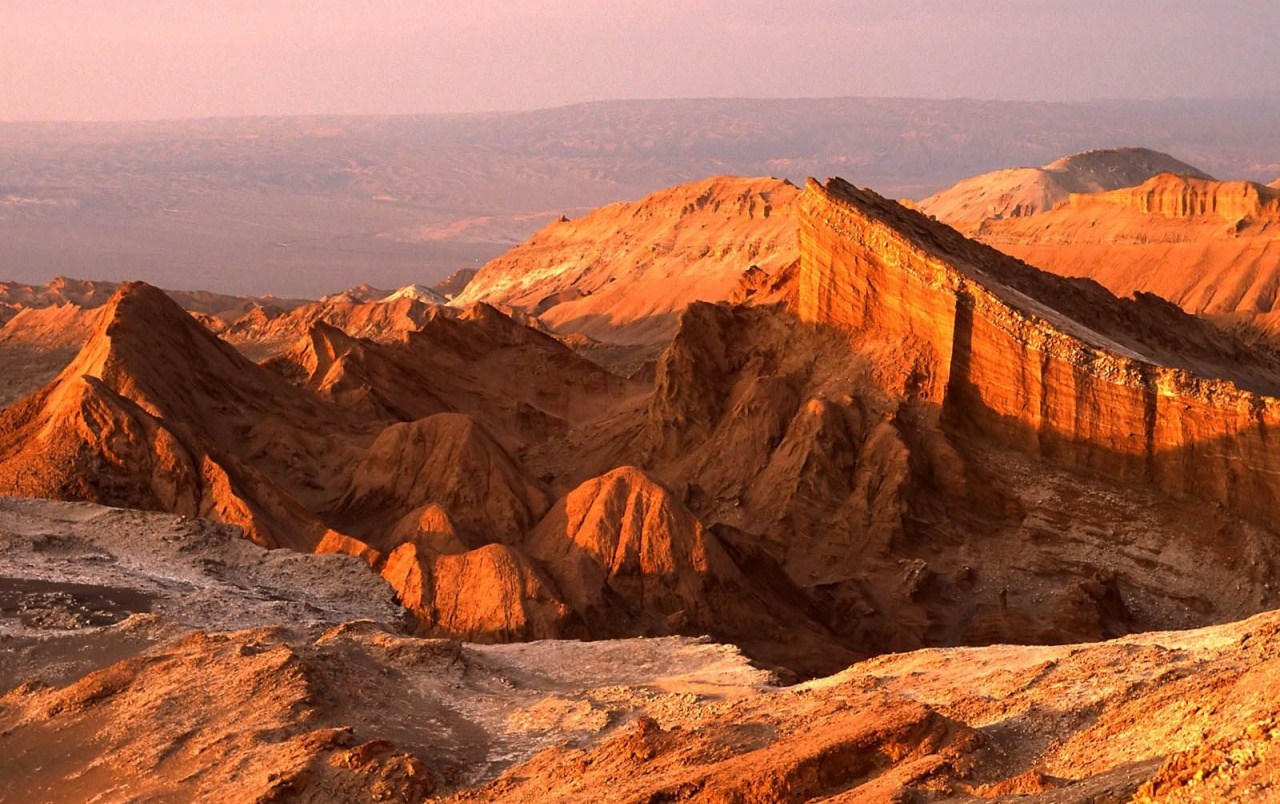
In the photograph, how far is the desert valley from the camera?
52.2 ft

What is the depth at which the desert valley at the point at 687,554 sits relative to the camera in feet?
52.2

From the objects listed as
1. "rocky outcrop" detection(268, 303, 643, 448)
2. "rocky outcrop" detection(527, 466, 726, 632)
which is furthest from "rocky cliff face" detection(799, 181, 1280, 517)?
"rocky outcrop" detection(268, 303, 643, 448)

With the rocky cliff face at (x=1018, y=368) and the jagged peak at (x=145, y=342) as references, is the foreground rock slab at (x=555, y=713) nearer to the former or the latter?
the jagged peak at (x=145, y=342)

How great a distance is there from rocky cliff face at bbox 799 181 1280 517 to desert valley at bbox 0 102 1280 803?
8cm

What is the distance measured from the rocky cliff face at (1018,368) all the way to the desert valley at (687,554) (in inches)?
3.2

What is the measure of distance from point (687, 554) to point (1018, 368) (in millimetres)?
9318

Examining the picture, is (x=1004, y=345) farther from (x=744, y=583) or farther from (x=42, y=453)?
(x=42, y=453)

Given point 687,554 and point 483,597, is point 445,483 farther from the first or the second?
point 483,597

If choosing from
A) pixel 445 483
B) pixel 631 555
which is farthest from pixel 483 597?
pixel 445 483

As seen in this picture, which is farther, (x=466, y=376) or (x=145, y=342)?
(x=466, y=376)

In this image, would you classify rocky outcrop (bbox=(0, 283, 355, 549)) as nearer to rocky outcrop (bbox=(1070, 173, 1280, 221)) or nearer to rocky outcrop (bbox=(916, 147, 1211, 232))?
rocky outcrop (bbox=(1070, 173, 1280, 221))

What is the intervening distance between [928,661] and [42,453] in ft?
61.5

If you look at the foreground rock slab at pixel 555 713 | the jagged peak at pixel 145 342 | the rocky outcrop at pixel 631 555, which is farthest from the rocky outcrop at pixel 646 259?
the foreground rock slab at pixel 555 713

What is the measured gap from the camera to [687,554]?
2759 cm
